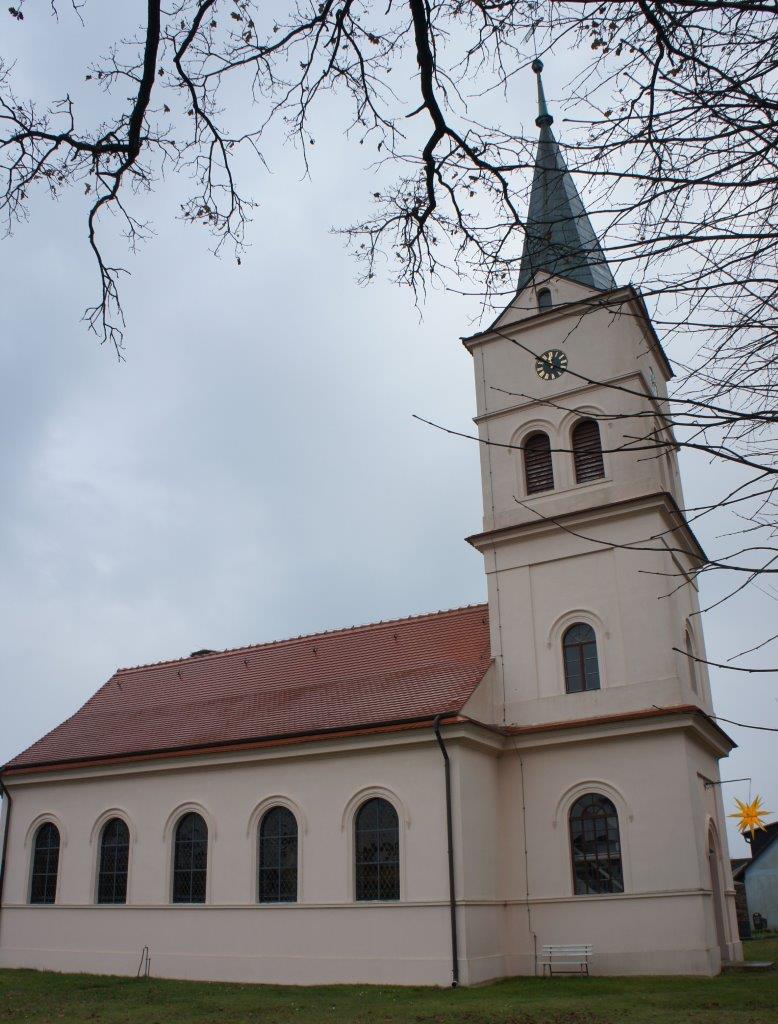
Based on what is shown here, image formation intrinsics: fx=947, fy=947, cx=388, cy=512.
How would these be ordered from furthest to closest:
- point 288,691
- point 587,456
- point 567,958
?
point 288,691
point 587,456
point 567,958

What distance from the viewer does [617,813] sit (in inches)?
693

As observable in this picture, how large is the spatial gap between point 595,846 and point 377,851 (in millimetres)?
4104

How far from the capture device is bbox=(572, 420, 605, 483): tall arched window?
66.5 feet

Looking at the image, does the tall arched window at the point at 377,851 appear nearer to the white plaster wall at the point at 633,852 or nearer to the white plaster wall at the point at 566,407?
the white plaster wall at the point at 633,852

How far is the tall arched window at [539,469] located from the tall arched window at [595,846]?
6.63 m

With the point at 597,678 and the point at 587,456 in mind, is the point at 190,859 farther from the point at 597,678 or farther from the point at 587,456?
the point at 587,456

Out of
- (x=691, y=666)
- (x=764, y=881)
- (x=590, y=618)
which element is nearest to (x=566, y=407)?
(x=590, y=618)

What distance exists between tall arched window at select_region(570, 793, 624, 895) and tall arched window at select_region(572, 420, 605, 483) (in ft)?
21.6

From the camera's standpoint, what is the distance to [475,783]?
1803cm

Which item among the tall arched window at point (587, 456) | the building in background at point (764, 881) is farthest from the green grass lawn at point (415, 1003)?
the building in background at point (764, 881)

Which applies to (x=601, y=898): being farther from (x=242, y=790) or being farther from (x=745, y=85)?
(x=745, y=85)

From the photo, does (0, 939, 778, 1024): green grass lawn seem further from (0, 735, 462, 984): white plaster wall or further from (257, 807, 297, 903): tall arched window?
(257, 807, 297, 903): tall arched window

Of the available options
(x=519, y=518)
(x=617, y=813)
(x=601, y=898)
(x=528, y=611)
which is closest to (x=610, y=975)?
(x=601, y=898)

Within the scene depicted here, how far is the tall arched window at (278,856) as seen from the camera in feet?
62.2
